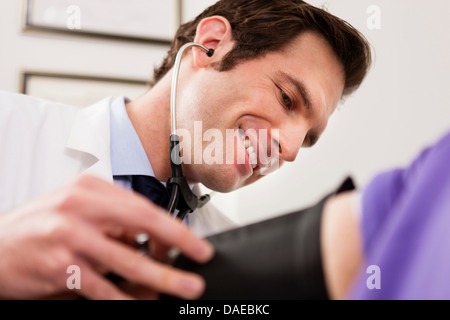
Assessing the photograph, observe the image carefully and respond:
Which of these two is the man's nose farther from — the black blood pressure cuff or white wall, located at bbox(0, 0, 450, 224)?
the black blood pressure cuff

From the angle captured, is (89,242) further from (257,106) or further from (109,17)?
(109,17)

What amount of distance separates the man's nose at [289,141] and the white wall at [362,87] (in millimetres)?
148

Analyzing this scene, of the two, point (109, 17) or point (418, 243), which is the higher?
point (109, 17)

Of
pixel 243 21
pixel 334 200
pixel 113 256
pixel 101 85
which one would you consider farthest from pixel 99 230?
pixel 101 85

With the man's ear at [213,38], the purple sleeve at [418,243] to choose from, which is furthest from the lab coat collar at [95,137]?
the purple sleeve at [418,243]

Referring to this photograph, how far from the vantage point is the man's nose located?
821 millimetres

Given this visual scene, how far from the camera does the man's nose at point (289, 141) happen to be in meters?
0.82

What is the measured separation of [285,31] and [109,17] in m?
0.60

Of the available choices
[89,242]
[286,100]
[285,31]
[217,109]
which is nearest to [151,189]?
[217,109]

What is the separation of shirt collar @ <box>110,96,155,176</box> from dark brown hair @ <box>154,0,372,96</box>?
242 mm

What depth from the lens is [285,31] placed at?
86 centimetres

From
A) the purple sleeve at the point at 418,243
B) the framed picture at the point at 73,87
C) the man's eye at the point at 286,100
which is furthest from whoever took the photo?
the framed picture at the point at 73,87

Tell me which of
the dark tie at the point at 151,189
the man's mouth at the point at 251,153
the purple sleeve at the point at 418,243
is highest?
the man's mouth at the point at 251,153

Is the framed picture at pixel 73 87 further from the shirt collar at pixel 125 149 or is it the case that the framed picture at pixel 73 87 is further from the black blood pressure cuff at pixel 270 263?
the black blood pressure cuff at pixel 270 263
